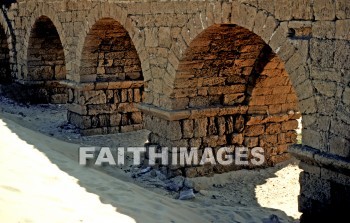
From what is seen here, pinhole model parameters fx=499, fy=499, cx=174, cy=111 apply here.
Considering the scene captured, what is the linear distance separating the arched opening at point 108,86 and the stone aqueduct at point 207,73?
24 millimetres

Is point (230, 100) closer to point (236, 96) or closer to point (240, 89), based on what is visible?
point (236, 96)

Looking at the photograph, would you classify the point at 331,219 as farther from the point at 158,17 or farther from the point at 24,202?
the point at 158,17

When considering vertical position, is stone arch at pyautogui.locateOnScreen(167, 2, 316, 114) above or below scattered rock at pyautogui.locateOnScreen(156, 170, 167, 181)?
above

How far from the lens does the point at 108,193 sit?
6309 millimetres

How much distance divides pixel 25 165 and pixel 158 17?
11.6 ft

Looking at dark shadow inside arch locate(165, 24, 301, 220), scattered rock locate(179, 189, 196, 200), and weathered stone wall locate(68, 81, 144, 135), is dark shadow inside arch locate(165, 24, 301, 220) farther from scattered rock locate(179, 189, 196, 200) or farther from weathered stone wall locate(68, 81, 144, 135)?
weathered stone wall locate(68, 81, 144, 135)

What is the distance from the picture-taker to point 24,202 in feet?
16.3

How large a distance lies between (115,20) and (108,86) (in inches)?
77.1

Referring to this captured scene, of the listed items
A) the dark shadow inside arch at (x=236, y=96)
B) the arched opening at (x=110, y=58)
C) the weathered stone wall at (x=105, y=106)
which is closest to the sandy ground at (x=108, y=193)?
the dark shadow inside arch at (x=236, y=96)

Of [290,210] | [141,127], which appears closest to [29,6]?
[141,127]

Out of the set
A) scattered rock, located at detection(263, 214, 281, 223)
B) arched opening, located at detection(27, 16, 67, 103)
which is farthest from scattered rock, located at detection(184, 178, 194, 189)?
arched opening, located at detection(27, 16, 67, 103)

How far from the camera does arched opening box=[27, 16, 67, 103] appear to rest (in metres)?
14.4

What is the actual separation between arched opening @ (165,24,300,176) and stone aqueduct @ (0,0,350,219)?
2cm

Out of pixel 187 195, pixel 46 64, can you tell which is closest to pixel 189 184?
pixel 187 195
